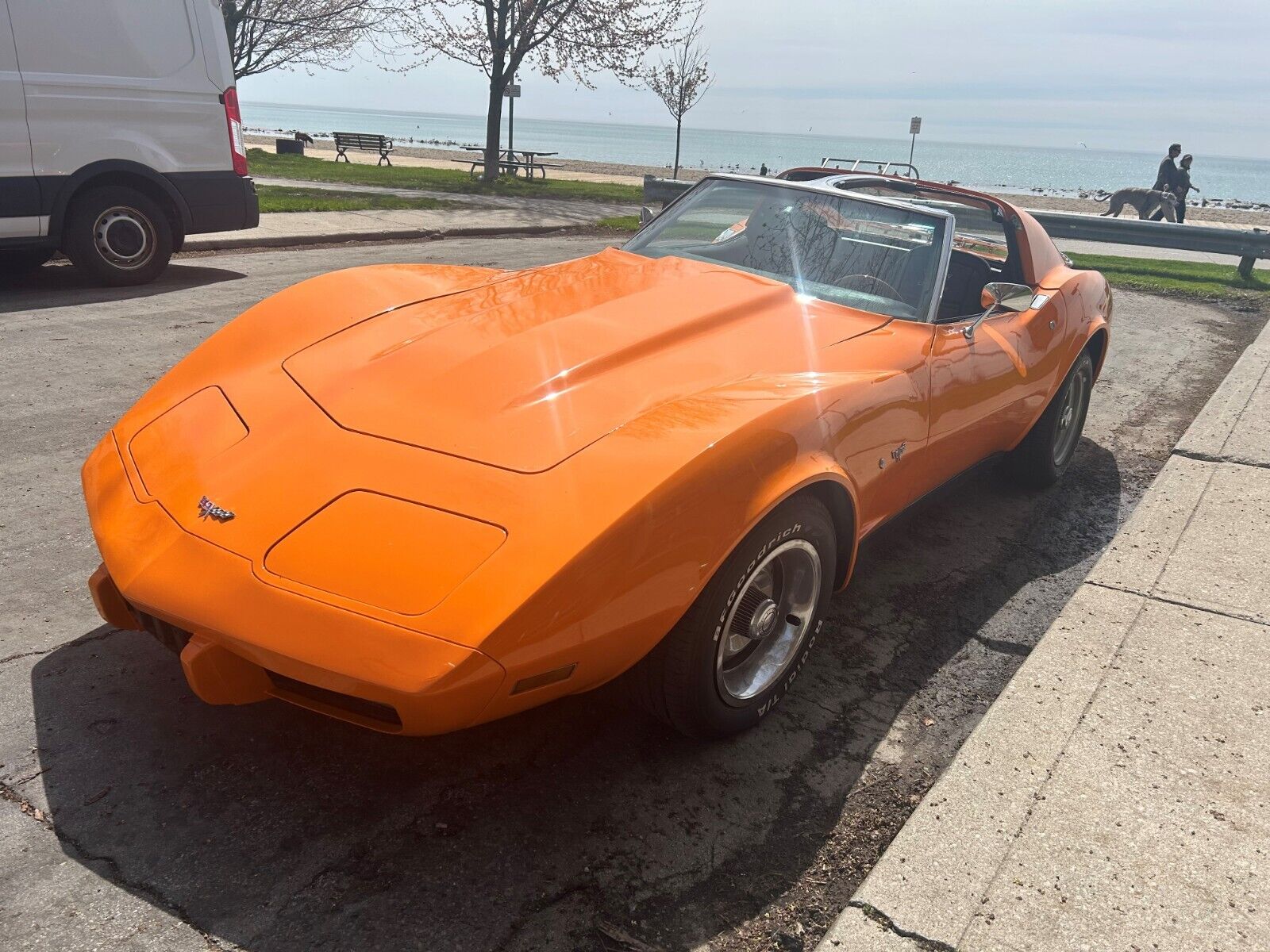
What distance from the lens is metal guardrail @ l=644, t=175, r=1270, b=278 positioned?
479 inches

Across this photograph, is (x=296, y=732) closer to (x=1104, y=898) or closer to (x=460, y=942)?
(x=460, y=942)

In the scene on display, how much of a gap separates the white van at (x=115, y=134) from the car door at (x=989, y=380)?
6.51 metres

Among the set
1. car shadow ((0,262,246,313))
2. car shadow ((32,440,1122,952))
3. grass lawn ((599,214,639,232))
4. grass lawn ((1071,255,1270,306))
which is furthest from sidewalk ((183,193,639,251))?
car shadow ((32,440,1122,952))

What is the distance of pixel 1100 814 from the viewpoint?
224 centimetres

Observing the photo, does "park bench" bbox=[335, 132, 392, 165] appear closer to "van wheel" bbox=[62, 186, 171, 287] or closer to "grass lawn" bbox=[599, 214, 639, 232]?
"grass lawn" bbox=[599, 214, 639, 232]

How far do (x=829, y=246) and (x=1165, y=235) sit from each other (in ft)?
37.7

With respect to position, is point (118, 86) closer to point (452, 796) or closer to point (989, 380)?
point (989, 380)

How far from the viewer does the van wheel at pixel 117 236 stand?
7.20 metres

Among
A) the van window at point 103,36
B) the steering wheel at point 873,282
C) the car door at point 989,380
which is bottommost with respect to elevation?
the car door at point 989,380

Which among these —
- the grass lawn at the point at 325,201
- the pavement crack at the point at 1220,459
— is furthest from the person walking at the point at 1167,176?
the pavement crack at the point at 1220,459

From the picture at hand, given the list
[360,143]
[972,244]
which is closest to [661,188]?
[972,244]

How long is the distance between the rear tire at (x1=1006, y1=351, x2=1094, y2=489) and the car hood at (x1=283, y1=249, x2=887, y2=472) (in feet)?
5.14

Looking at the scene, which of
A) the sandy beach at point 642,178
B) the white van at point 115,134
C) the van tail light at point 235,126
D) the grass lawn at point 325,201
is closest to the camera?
the white van at point 115,134

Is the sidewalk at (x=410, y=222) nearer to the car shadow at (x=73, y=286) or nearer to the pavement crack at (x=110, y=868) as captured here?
the car shadow at (x=73, y=286)
